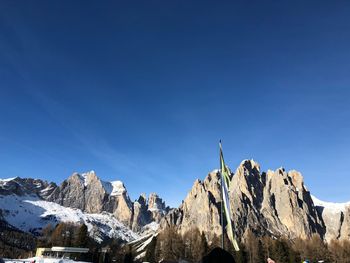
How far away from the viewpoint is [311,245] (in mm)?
130000

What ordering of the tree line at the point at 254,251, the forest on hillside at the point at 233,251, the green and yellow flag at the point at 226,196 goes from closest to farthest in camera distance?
1. the green and yellow flag at the point at 226,196
2. the tree line at the point at 254,251
3. the forest on hillside at the point at 233,251


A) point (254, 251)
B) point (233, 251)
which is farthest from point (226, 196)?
point (254, 251)

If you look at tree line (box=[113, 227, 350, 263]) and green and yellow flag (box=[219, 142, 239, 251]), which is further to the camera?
tree line (box=[113, 227, 350, 263])

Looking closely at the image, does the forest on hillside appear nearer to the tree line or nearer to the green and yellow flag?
the tree line

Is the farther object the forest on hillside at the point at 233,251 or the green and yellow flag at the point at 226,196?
the forest on hillside at the point at 233,251

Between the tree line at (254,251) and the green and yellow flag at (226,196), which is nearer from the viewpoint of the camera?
the green and yellow flag at (226,196)

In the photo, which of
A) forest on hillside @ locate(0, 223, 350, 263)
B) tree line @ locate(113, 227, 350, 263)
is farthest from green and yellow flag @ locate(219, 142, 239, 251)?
forest on hillside @ locate(0, 223, 350, 263)

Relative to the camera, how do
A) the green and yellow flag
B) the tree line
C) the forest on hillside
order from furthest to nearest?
the forest on hillside < the tree line < the green and yellow flag

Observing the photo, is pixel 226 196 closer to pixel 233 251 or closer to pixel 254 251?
pixel 233 251

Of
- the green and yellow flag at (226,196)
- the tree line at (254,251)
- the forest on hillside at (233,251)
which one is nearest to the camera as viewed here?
the green and yellow flag at (226,196)

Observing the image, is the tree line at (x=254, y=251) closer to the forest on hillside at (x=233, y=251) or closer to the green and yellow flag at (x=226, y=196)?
the forest on hillside at (x=233, y=251)

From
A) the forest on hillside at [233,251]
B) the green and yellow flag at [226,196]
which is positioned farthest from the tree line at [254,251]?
the green and yellow flag at [226,196]

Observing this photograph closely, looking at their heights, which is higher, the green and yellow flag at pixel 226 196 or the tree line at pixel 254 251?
the tree line at pixel 254 251

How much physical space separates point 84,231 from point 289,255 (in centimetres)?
7551
